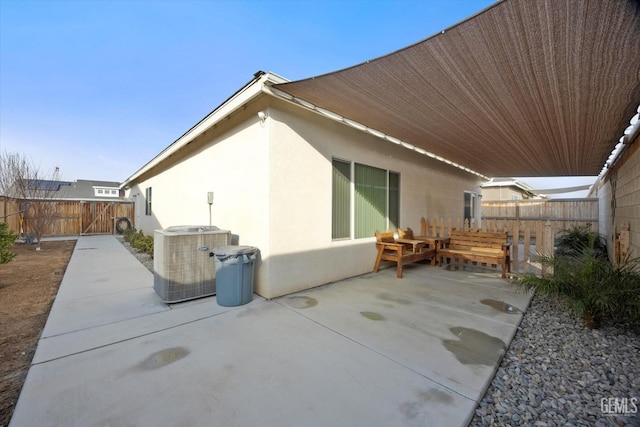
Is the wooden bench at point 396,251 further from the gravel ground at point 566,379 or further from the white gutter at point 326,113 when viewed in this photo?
the gravel ground at point 566,379

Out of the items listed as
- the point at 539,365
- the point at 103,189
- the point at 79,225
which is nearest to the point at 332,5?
the point at 539,365

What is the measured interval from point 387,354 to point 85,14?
318 inches

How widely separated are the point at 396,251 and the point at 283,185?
3.12 m

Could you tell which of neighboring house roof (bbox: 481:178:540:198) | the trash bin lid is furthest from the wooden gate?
neighboring house roof (bbox: 481:178:540:198)

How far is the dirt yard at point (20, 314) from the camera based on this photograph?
210 centimetres

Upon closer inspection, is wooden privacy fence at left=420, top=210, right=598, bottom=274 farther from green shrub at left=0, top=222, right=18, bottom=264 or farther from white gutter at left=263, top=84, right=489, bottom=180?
green shrub at left=0, top=222, right=18, bottom=264

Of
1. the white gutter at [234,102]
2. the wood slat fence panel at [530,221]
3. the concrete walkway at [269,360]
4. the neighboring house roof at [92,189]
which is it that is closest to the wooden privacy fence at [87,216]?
the neighboring house roof at [92,189]

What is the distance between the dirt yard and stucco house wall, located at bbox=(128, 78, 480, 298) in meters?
2.62

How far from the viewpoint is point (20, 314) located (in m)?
3.51

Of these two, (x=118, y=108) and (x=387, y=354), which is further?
(x=118, y=108)

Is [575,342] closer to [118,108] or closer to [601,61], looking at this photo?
[601,61]

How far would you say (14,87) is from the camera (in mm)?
8602

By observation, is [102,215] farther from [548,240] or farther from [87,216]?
[548,240]

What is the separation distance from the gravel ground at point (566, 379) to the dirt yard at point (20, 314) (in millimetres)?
3467
